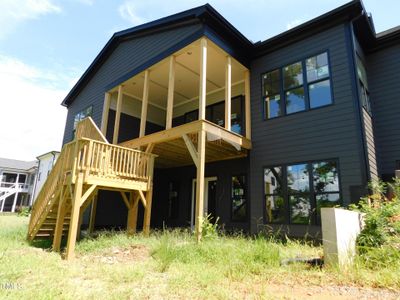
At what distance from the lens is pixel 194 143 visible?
898 centimetres

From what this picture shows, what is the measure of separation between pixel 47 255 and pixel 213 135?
4922mm

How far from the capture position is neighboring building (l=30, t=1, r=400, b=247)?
7.07 metres

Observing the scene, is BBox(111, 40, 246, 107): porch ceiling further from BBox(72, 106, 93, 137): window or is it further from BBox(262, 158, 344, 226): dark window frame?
BBox(262, 158, 344, 226): dark window frame

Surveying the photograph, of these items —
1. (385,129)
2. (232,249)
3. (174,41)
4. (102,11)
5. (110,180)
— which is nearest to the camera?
(232,249)

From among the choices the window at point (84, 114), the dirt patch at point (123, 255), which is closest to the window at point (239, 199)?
the dirt patch at point (123, 255)

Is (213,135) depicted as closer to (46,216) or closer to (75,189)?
(75,189)

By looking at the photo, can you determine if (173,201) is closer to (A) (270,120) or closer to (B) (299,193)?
(A) (270,120)

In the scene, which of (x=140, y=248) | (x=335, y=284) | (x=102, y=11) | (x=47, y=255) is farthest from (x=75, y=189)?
(x=102, y=11)

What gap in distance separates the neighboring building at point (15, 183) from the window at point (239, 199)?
27360 millimetres

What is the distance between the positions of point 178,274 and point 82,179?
3.60 m

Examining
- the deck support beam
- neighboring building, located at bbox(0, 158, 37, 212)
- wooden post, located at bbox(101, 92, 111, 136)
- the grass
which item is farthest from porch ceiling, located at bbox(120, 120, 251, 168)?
neighboring building, located at bbox(0, 158, 37, 212)

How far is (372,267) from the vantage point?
4.13 metres

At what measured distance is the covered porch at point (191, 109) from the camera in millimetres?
7578

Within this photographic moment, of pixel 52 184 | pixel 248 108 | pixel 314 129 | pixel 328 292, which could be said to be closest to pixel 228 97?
pixel 248 108
